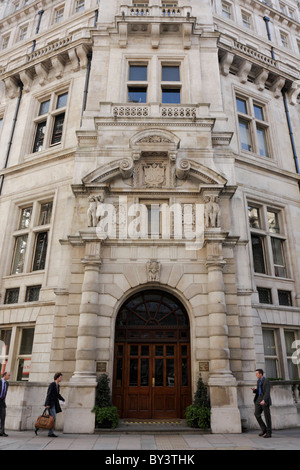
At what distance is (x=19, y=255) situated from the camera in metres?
18.0

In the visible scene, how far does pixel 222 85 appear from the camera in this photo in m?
20.3

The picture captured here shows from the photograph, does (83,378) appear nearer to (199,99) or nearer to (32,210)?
(32,210)

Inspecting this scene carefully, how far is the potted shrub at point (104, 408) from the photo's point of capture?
1170 centimetres

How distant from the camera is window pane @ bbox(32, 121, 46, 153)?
20297mm

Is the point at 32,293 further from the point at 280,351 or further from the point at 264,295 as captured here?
the point at 280,351

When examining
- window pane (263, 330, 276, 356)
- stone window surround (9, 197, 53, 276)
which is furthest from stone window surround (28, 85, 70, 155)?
window pane (263, 330, 276, 356)

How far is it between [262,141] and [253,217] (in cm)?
561

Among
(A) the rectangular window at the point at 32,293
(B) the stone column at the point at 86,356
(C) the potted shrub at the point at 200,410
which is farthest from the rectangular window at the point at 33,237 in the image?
(C) the potted shrub at the point at 200,410

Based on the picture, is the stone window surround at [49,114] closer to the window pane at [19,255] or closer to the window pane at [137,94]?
the window pane at [137,94]

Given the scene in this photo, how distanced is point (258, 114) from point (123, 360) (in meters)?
16.7

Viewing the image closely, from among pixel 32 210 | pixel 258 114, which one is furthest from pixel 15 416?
pixel 258 114

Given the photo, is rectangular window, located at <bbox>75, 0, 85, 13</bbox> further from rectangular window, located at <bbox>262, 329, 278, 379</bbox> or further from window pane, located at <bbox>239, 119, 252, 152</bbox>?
rectangular window, located at <bbox>262, 329, 278, 379</bbox>

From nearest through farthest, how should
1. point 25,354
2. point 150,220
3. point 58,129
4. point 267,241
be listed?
point 150,220 < point 25,354 < point 267,241 < point 58,129

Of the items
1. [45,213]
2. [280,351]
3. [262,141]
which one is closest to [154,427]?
[280,351]
